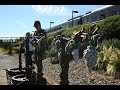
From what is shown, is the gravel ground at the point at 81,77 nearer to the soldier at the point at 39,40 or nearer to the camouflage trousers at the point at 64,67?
the camouflage trousers at the point at 64,67

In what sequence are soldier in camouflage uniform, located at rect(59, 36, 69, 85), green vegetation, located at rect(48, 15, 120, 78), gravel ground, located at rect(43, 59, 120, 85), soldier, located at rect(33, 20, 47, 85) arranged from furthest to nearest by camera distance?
green vegetation, located at rect(48, 15, 120, 78), gravel ground, located at rect(43, 59, 120, 85), soldier in camouflage uniform, located at rect(59, 36, 69, 85), soldier, located at rect(33, 20, 47, 85)

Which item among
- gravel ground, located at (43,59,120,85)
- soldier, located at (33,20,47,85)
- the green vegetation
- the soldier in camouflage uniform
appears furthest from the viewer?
the green vegetation

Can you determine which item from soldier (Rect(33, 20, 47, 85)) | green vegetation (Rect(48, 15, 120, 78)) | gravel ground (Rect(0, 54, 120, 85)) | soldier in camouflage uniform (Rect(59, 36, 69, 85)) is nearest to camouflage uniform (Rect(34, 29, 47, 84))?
soldier (Rect(33, 20, 47, 85))

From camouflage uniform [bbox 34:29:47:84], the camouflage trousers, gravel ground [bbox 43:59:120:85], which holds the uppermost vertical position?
camouflage uniform [bbox 34:29:47:84]

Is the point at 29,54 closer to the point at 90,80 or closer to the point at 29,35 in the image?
the point at 29,35

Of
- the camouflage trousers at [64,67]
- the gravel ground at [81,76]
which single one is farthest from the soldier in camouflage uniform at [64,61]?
the gravel ground at [81,76]

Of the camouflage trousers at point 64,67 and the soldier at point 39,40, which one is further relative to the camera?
the camouflage trousers at point 64,67

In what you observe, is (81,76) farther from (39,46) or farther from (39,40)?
(39,40)

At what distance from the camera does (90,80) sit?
928 centimetres

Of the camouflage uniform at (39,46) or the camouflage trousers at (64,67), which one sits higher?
the camouflage uniform at (39,46)

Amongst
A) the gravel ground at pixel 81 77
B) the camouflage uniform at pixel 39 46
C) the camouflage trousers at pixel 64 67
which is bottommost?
the gravel ground at pixel 81 77

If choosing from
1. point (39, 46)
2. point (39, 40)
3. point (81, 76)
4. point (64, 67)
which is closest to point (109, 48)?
point (81, 76)

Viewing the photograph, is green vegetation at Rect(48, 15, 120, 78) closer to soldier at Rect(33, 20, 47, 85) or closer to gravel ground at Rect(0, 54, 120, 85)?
gravel ground at Rect(0, 54, 120, 85)
